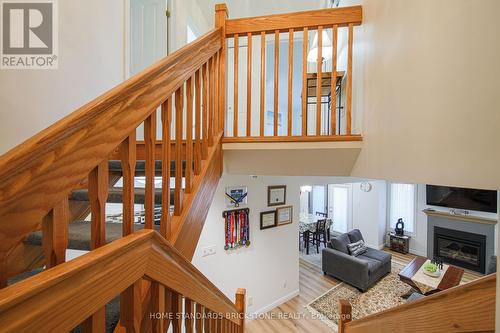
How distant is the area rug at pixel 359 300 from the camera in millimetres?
3756

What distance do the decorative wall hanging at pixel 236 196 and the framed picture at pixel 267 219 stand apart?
0.43m

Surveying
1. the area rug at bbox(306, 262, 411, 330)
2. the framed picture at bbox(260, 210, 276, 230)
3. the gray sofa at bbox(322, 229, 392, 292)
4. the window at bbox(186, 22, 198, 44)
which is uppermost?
the window at bbox(186, 22, 198, 44)

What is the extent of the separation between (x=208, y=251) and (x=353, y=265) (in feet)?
9.82

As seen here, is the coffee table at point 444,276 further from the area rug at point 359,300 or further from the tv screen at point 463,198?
the tv screen at point 463,198

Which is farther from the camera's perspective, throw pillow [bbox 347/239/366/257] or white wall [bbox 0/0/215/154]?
throw pillow [bbox 347/239/366/257]

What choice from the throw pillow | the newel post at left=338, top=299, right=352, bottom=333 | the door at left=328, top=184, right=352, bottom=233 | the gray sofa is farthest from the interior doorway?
the door at left=328, top=184, right=352, bottom=233

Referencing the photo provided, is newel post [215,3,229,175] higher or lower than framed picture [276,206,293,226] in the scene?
higher

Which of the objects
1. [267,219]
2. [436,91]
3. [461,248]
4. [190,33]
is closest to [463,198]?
[461,248]

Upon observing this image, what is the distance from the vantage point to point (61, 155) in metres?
0.48

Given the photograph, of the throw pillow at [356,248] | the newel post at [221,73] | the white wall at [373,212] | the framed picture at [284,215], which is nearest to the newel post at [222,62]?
the newel post at [221,73]

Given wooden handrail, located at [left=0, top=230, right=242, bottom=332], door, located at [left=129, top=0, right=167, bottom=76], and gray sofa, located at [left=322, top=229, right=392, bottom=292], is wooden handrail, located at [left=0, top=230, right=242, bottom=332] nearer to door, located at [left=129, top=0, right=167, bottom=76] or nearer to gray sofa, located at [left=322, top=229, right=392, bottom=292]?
door, located at [left=129, top=0, right=167, bottom=76]

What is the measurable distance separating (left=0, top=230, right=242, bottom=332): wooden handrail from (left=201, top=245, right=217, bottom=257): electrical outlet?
7.02ft

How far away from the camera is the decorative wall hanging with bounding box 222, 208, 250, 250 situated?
125 inches

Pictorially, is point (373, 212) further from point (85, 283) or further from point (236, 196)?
point (85, 283)
